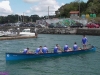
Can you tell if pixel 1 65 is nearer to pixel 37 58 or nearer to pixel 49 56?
pixel 37 58

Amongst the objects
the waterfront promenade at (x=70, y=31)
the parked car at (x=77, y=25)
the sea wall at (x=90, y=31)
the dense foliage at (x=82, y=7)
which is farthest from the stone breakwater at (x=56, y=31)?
the dense foliage at (x=82, y=7)

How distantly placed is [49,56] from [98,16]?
92604 mm

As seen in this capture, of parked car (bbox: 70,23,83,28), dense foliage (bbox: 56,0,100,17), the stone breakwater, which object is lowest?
the stone breakwater

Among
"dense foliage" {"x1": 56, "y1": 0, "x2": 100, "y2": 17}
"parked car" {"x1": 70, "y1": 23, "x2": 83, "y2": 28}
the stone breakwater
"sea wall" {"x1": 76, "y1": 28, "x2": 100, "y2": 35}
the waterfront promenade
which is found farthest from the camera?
"dense foliage" {"x1": 56, "y1": 0, "x2": 100, "y2": 17}

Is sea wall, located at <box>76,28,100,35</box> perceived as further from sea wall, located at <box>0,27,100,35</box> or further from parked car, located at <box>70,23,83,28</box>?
parked car, located at <box>70,23,83,28</box>

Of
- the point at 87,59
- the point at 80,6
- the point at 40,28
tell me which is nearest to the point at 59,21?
the point at 40,28

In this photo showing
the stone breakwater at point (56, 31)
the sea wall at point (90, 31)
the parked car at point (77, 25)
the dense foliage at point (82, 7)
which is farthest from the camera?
the dense foliage at point (82, 7)

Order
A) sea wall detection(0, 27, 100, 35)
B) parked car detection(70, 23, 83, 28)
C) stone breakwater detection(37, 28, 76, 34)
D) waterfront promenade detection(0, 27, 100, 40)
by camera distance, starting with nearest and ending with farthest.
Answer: waterfront promenade detection(0, 27, 100, 40)
sea wall detection(0, 27, 100, 35)
stone breakwater detection(37, 28, 76, 34)
parked car detection(70, 23, 83, 28)

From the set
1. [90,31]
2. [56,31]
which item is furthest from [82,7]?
[90,31]

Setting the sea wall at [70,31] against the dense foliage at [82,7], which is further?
the dense foliage at [82,7]

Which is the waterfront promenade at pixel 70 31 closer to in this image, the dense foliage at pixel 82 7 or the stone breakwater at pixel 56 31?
the stone breakwater at pixel 56 31

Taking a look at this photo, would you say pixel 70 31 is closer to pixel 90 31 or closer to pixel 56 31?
pixel 56 31

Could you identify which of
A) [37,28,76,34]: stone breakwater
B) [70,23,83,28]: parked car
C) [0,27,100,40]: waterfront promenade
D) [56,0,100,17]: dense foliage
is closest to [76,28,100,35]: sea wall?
[0,27,100,40]: waterfront promenade

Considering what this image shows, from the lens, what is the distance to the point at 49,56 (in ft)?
130
